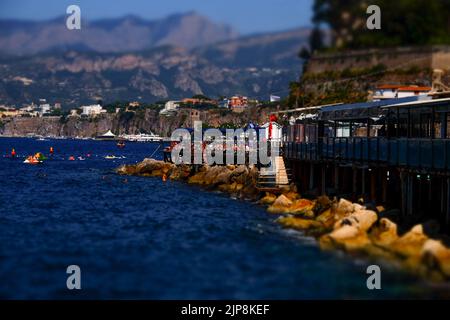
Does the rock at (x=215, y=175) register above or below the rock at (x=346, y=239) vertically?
above

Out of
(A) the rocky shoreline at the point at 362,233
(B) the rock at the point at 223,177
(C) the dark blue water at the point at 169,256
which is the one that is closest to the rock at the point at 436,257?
(A) the rocky shoreline at the point at 362,233

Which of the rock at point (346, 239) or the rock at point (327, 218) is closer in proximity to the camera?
the rock at point (346, 239)

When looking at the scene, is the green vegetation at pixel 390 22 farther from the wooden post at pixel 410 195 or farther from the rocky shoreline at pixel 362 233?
the wooden post at pixel 410 195

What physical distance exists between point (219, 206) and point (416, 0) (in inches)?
2365

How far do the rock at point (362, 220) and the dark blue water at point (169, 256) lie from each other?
207 cm

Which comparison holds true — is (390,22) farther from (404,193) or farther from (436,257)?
(436,257)

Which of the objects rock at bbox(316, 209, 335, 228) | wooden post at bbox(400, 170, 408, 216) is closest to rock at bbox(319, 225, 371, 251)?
rock at bbox(316, 209, 335, 228)

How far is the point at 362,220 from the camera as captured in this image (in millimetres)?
33312

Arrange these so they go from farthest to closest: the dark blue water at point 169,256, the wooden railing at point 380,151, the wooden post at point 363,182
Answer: the wooden post at point 363,182
the wooden railing at point 380,151
the dark blue water at point 169,256

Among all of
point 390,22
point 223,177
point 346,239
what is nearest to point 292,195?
point 223,177

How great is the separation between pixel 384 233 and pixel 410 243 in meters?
2.15

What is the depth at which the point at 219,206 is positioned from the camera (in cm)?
4984

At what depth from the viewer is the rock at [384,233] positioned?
104 ft
